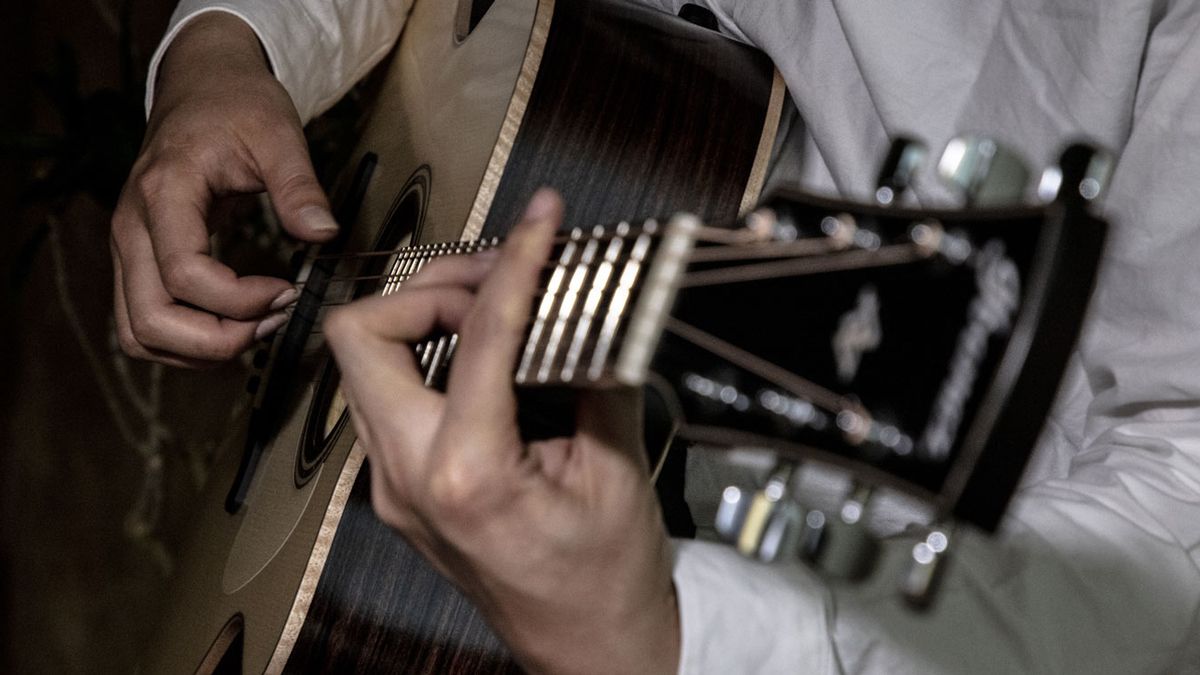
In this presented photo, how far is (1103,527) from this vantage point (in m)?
0.73

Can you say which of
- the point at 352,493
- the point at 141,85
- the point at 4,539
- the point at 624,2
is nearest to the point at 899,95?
the point at 624,2

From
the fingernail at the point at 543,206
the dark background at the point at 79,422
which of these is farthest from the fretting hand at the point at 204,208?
the dark background at the point at 79,422

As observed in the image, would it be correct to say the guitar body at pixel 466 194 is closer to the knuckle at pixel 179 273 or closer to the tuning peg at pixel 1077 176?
the knuckle at pixel 179 273

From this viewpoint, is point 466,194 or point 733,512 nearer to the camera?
point 733,512

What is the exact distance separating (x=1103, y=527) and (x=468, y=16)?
0.87 m

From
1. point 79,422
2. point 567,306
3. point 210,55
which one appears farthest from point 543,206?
point 79,422

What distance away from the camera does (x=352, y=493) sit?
0.93m

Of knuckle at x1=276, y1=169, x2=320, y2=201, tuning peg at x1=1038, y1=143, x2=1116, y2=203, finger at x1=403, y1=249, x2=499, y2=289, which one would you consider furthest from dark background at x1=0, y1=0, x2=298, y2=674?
tuning peg at x1=1038, y1=143, x2=1116, y2=203

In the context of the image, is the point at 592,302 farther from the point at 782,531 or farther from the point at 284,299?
the point at 284,299

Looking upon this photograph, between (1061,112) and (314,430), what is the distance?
0.78 m

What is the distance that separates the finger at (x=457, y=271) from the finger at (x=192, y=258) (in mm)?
445

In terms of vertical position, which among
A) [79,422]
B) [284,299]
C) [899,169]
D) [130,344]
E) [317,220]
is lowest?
[79,422]

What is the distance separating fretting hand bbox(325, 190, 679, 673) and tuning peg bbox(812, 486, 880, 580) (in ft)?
0.42

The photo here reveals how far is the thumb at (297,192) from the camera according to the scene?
1.06 m
